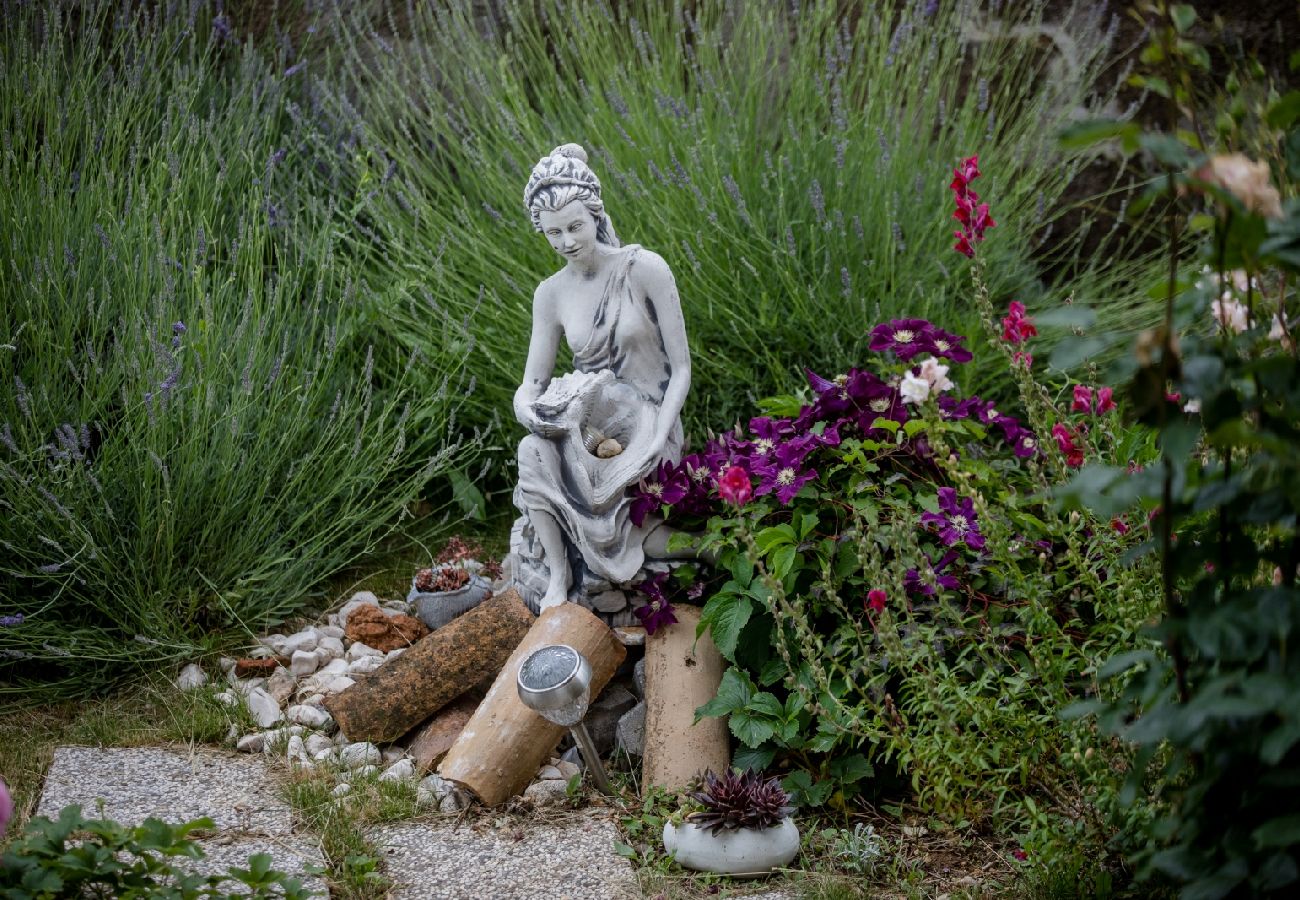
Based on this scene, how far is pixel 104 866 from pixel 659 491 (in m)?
1.60

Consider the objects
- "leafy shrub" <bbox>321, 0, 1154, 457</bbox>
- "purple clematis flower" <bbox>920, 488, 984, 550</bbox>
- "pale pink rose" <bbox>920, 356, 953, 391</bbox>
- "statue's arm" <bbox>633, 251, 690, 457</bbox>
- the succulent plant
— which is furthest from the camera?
"leafy shrub" <bbox>321, 0, 1154, 457</bbox>

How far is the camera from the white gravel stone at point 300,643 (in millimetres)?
3580

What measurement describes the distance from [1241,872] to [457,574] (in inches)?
97.1

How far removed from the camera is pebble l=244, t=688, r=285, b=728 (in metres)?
3.26

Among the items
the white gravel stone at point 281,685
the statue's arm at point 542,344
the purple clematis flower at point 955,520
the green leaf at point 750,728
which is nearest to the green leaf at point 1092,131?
the purple clematis flower at point 955,520

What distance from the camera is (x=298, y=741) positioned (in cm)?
315

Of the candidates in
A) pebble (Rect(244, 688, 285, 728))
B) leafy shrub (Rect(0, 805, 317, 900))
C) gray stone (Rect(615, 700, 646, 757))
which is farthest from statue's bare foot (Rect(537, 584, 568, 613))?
leafy shrub (Rect(0, 805, 317, 900))

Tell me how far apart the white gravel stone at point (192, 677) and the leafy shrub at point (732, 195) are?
1.36 meters

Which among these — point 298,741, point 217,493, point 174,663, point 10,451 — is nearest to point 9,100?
point 10,451

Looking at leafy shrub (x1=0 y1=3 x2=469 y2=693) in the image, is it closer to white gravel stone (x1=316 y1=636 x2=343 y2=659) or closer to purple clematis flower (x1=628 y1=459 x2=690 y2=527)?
white gravel stone (x1=316 y1=636 x2=343 y2=659)

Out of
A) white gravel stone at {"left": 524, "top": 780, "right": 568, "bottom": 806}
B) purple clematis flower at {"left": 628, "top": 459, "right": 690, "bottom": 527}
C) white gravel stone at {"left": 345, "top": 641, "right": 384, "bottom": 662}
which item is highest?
purple clematis flower at {"left": 628, "top": 459, "right": 690, "bottom": 527}

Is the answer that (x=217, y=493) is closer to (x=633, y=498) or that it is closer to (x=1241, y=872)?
(x=633, y=498)

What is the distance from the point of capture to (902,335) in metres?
3.07

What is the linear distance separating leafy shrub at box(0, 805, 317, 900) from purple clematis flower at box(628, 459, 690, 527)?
139 centimetres
